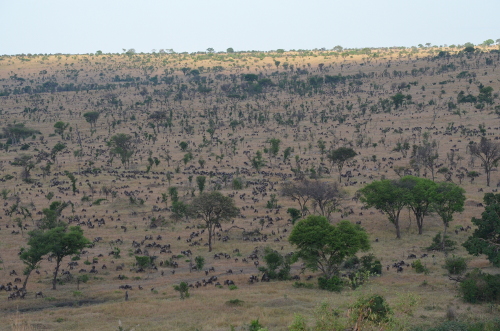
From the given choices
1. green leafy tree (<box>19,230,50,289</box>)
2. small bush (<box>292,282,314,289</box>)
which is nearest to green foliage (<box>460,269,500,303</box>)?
small bush (<box>292,282,314,289</box>)

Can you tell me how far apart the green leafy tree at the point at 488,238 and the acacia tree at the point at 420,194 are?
31.1ft

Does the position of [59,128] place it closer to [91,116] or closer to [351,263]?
[91,116]

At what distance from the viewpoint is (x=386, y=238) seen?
40000mm

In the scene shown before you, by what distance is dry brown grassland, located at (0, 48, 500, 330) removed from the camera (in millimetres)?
24609

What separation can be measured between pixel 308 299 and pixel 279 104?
92579 mm

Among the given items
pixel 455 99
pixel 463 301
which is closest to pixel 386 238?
pixel 463 301

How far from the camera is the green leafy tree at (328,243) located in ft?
95.8

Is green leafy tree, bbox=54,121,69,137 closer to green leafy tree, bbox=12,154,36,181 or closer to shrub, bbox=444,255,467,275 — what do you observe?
green leafy tree, bbox=12,154,36,181

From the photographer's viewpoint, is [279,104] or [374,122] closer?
[374,122]

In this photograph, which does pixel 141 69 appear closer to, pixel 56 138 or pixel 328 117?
pixel 56 138

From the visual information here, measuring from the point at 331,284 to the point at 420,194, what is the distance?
49.0 ft

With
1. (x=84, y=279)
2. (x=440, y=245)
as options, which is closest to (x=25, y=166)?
(x=84, y=279)

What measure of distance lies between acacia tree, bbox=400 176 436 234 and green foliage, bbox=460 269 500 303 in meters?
14.1

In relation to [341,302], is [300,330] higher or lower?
higher
